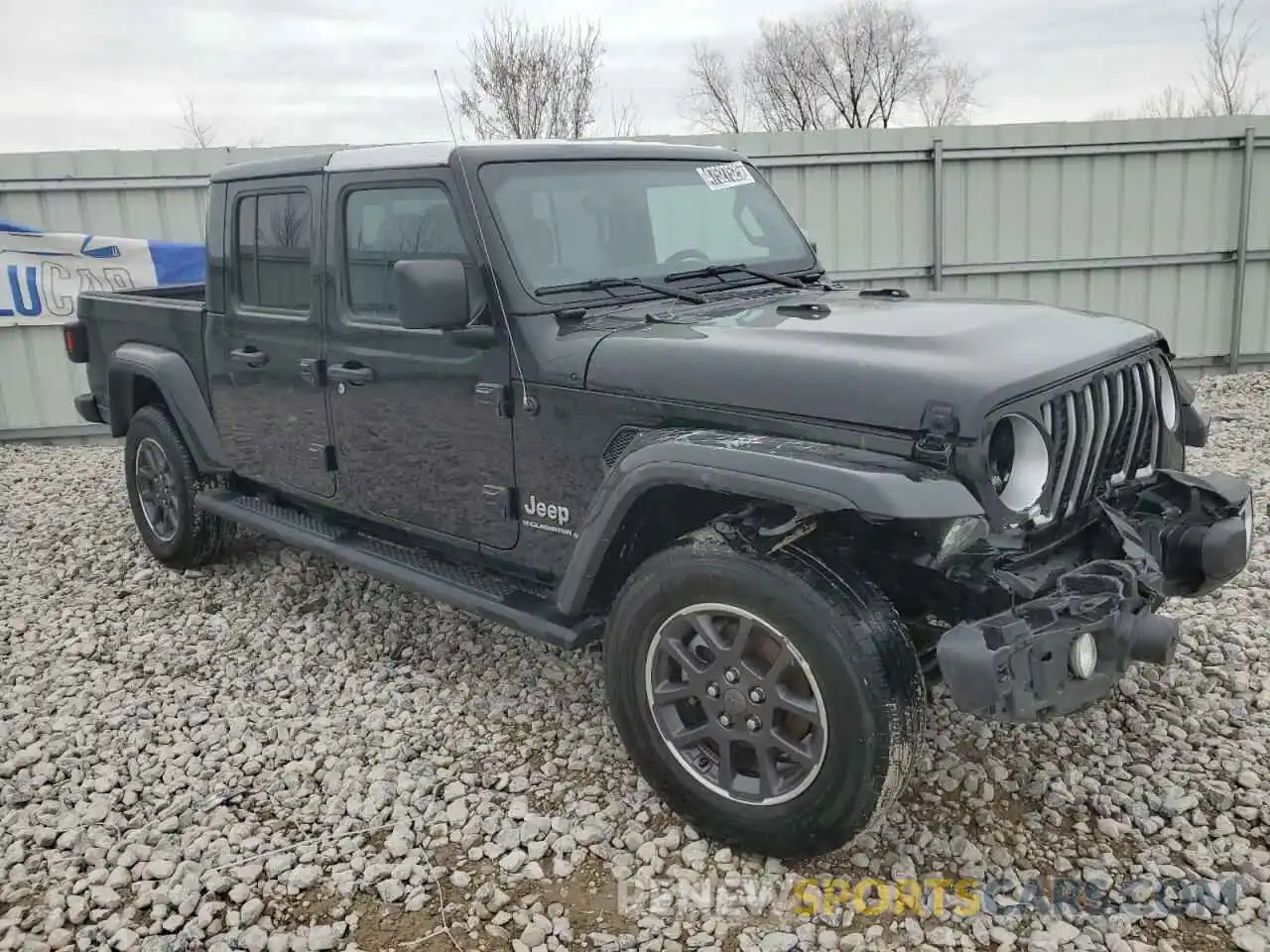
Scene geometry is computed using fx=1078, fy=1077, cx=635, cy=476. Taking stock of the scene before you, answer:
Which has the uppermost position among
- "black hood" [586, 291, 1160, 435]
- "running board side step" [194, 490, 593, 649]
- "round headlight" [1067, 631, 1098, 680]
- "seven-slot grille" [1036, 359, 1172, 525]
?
"black hood" [586, 291, 1160, 435]

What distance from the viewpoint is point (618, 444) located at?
328 cm

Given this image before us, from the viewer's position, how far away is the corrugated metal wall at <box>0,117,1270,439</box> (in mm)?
9672

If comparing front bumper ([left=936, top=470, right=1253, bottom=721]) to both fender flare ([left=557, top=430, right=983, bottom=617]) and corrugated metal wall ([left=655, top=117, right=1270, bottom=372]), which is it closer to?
fender flare ([left=557, top=430, right=983, bottom=617])

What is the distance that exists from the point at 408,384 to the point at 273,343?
0.93 metres

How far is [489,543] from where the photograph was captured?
12.5 ft

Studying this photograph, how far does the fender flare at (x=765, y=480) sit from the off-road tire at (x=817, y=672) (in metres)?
0.20

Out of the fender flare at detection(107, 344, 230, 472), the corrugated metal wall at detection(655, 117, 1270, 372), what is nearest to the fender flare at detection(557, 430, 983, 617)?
the fender flare at detection(107, 344, 230, 472)

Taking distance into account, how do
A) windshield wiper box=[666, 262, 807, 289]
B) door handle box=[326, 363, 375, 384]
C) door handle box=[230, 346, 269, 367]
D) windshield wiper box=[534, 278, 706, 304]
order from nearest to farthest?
windshield wiper box=[534, 278, 706, 304]
windshield wiper box=[666, 262, 807, 289]
door handle box=[326, 363, 375, 384]
door handle box=[230, 346, 269, 367]

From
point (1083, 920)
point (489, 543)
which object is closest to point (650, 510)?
point (489, 543)

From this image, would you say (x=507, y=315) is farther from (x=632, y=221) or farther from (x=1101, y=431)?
(x=1101, y=431)

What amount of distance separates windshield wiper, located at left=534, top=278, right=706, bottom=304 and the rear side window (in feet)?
4.14

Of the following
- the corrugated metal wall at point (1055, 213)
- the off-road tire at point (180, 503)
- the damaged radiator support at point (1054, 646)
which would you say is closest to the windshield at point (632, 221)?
the damaged radiator support at point (1054, 646)

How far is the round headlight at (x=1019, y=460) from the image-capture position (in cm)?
280

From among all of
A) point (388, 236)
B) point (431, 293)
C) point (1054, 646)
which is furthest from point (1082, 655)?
point (388, 236)
